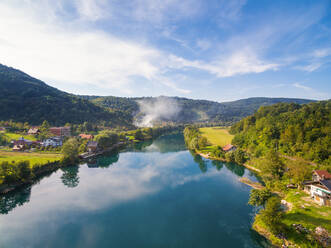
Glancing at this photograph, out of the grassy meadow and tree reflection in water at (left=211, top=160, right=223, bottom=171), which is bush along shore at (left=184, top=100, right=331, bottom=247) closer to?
tree reflection in water at (left=211, top=160, right=223, bottom=171)

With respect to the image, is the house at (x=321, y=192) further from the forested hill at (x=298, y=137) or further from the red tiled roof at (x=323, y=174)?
the forested hill at (x=298, y=137)

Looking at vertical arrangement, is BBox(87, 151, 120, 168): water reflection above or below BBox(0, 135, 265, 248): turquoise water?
below

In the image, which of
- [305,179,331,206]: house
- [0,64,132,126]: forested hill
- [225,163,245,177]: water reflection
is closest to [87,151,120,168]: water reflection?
[225,163,245,177]: water reflection

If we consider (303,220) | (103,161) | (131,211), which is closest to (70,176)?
(103,161)

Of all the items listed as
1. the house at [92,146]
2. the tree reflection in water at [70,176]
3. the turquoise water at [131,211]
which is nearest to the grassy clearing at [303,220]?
the turquoise water at [131,211]

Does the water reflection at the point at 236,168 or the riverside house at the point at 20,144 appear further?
the riverside house at the point at 20,144

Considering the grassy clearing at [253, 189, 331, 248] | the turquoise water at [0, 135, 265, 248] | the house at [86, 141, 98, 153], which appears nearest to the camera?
the grassy clearing at [253, 189, 331, 248]

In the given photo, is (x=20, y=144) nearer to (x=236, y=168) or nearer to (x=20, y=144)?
(x=20, y=144)

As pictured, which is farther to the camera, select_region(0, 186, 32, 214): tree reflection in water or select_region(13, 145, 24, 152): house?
select_region(13, 145, 24, 152): house
